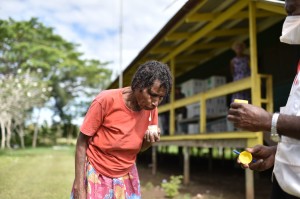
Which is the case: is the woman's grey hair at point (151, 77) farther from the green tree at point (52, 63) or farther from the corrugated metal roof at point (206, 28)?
the green tree at point (52, 63)

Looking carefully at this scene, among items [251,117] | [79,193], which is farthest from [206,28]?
[251,117]

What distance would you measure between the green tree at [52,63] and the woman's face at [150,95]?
3065cm

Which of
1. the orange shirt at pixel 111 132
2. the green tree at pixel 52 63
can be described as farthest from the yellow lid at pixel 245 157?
the green tree at pixel 52 63

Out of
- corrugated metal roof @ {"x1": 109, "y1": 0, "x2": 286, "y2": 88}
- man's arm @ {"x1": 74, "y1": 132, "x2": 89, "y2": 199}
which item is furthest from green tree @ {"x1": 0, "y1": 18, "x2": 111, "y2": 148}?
man's arm @ {"x1": 74, "y1": 132, "x2": 89, "y2": 199}

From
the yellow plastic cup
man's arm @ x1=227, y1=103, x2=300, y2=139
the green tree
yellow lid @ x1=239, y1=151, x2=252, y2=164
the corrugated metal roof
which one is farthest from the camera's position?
the green tree

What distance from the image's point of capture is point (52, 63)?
38.7m

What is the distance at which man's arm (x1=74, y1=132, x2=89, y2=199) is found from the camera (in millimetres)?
2762

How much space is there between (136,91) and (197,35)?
695 cm

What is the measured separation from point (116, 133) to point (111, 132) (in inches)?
1.4

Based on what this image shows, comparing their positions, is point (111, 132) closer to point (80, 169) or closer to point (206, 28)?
point (80, 169)

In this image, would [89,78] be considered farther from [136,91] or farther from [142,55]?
[136,91]

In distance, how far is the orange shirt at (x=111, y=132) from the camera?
2.79 m

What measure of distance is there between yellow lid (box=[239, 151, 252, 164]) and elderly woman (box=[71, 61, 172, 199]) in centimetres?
82

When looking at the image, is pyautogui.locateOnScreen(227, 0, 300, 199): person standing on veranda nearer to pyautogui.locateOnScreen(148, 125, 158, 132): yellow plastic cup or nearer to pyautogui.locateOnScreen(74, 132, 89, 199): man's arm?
pyautogui.locateOnScreen(148, 125, 158, 132): yellow plastic cup
